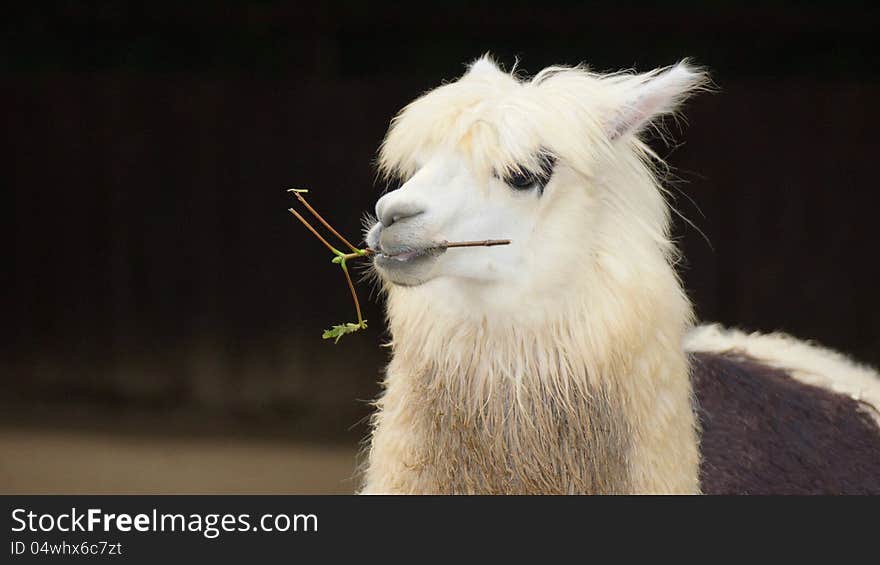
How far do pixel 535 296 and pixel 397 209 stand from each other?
0.24 m

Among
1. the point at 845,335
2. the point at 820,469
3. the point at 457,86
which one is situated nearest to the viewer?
the point at 457,86

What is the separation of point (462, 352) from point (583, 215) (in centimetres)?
27

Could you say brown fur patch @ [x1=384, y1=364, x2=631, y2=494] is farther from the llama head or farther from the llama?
the llama head

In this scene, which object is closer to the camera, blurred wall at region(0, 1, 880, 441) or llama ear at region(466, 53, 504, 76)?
llama ear at region(466, 53, 504, 76)

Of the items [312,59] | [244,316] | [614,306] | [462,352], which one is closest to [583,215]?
[614,306]

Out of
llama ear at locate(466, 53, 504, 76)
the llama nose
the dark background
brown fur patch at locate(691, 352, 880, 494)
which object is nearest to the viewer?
the llama nose

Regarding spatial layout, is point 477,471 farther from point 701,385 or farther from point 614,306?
point 701,385

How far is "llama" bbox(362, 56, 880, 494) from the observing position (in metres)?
1.40

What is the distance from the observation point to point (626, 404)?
4.78 ft

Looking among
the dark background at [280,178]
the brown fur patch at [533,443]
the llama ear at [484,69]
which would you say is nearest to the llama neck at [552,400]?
the brown fur patch at [533,443]

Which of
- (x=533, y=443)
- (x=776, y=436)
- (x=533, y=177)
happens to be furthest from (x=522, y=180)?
(x=776, y=436)

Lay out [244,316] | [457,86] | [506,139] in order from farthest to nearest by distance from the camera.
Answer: [244,316]
[457,86]
[506,139]

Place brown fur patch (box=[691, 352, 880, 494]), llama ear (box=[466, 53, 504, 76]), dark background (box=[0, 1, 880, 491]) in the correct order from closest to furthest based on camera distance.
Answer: llama ear (box=[466, 53, 504, 76]) → brown fur patch (box=[691, 352, 880, 494]) → dark background (box=[0, 1, 880, 491])

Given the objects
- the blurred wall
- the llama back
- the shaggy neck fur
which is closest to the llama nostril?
the shaggy neck fur
